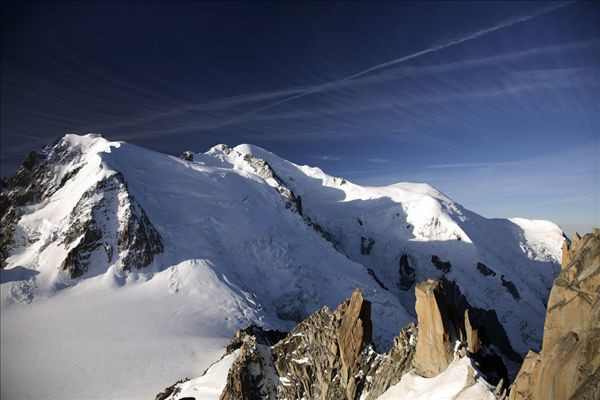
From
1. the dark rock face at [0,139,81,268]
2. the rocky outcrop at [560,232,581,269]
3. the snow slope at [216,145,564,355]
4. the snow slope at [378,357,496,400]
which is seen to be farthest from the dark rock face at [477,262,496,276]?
the dark rock face at [0,139,81,268]

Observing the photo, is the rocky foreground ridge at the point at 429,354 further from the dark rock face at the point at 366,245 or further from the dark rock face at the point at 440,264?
the dark rock face at the point at 366,245

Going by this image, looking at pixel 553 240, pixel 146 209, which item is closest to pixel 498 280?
pixel 553 240

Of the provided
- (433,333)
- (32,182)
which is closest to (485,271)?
(433,333)

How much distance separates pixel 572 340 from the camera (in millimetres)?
15039

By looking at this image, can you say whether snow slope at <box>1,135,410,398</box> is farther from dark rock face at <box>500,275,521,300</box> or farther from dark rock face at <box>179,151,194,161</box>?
dark rock face at <box>500,275,521,300</box>

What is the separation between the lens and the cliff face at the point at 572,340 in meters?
14.1

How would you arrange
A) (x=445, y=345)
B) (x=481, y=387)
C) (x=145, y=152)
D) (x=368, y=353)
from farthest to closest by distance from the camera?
(x=145, y=152)
(x=368, y=353)
(x=445, y=345)
(x=481, y=387)

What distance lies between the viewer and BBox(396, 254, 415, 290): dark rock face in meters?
147

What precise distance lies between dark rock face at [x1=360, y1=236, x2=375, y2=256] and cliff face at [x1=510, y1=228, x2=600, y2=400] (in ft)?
470

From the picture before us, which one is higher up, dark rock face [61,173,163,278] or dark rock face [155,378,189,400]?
dark rock face [61,173,163,278]

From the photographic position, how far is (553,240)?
181 meters

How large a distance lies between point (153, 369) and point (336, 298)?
162 ft

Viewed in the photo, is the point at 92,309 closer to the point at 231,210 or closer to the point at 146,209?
the point at 146,209

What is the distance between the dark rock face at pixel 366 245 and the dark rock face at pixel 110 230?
9635 cm
